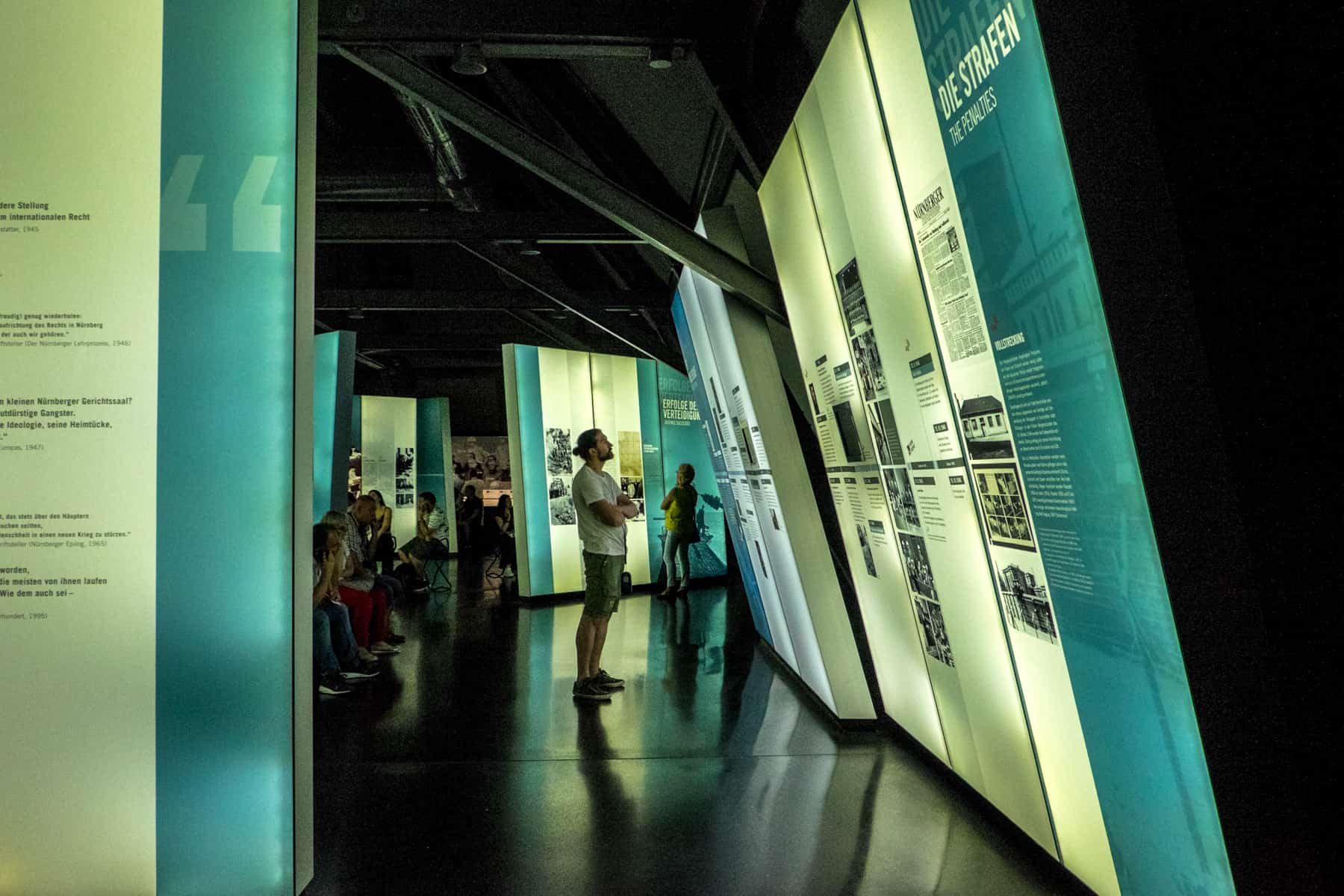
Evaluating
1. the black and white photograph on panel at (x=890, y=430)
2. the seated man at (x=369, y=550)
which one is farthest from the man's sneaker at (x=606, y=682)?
the black and white photograph on panel at (x=890, y=430)

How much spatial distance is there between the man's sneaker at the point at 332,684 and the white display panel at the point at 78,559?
12.3 feet

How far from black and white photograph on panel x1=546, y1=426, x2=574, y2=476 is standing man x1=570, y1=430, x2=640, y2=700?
16.9 ft

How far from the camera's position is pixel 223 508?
8.72 feet

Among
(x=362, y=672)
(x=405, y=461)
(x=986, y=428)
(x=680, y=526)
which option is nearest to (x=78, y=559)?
(x=986, y=428)

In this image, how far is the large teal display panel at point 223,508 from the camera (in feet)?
8.68

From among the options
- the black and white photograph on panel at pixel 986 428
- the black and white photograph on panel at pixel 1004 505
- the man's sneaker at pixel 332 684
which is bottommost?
the man's sneaker at pixel 332 684

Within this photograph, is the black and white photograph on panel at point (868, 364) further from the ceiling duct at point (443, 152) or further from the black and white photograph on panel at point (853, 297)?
the ceiling duct at point (443, 152)

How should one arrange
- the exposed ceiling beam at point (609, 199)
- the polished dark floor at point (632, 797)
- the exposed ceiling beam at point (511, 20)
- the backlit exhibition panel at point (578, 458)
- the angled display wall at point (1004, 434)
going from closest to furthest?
the angled display wall at point (1004, 434), the polished dark floor at point (632, 797), the exposed ceiling beam at point (511, 20), the exposed ceiling beam at point (609, 199), the backlit exhibition panel at point (578, 458)

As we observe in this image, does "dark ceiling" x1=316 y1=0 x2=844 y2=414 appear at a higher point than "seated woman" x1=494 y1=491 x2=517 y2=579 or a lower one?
higher

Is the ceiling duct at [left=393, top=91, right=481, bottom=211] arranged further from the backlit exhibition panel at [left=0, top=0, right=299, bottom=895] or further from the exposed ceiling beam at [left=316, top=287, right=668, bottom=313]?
the backlit exhibition panel at [left=0, top=0, right=299, bottom=895]

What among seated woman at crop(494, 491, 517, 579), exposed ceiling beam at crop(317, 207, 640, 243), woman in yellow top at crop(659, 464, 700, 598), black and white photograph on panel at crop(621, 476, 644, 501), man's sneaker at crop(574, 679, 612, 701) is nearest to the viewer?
man's sneaker at crop(574, 679, 612, 701)

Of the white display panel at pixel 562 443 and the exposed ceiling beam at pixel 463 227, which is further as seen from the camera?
the white display panel at pixel 562 443

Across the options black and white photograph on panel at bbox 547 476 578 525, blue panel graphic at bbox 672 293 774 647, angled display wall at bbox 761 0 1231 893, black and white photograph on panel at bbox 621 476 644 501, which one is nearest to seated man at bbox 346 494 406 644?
black and white photograph on panel at bbox 547 476 578 525

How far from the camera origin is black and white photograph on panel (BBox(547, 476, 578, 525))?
37.0ft
